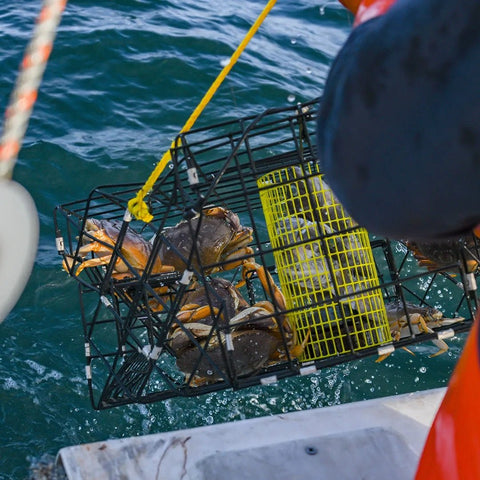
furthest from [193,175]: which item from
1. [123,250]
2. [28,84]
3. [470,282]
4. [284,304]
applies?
[28,84]

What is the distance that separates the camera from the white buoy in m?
1.15

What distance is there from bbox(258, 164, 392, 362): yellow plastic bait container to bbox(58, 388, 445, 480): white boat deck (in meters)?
0.26

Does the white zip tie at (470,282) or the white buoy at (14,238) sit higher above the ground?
the white buoy at (14,238)

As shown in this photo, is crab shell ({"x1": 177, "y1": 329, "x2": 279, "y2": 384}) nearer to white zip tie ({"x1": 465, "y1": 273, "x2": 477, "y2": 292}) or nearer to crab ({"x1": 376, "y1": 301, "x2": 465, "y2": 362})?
crab ({"x1": 376, "y1": 301, "x2": 465, "y2": 362})

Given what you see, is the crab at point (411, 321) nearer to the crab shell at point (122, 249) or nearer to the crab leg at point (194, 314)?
the crab leg at point (194, 314)

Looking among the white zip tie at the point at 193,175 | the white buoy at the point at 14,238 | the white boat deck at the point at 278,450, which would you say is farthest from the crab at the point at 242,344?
the white buoy at the point at 14,238

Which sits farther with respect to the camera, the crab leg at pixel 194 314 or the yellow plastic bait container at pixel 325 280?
the crab leg at pixel 194 314

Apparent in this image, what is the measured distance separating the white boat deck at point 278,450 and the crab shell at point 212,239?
825mm

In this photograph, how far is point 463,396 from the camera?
1289 mm

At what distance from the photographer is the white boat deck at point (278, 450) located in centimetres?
236

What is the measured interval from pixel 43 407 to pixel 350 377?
5.30ft

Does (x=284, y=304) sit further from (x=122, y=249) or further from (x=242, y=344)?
(x=122, y=249)

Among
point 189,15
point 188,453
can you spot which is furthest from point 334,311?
point 189,15

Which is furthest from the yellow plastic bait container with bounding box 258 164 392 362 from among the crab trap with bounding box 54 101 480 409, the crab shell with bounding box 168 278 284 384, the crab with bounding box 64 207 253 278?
the crab with bounding box 64 207 253 278
